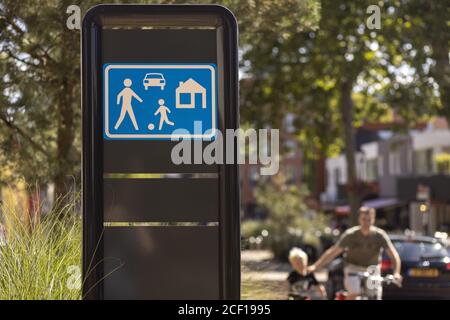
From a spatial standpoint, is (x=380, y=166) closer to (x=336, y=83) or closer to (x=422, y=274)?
(x=336, y=83)

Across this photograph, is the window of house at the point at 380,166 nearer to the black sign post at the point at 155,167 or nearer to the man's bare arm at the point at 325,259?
the man's bare arm at the point at 325,259

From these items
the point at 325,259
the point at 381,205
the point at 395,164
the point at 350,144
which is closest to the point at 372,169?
the point at 395,164

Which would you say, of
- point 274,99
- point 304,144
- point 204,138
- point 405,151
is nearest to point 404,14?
point 274,99

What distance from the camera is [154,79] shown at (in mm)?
5012

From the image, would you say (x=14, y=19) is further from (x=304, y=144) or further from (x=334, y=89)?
(x=304, y=144)

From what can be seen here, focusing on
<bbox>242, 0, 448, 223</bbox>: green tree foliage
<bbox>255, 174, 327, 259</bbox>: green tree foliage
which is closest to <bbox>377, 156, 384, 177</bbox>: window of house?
<bbox>255, 174, 327, 259</bbox>: green tree foliage

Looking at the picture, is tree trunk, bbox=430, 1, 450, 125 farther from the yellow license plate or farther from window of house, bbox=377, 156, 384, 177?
window of house, bbox=377, 156, 384, 177

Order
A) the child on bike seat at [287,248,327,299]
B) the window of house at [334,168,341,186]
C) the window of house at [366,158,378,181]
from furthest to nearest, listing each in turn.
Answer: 1. the window of house at [334,168,341,186]
2. the window of house at [366,158,378,181]
3. the child on bike seat at [287,248,327,299]

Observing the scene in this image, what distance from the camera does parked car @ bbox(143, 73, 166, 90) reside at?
5004 mm

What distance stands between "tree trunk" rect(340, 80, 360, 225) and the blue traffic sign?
2094 centimetres

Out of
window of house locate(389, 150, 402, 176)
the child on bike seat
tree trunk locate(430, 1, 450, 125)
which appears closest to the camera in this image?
the child on bike seat

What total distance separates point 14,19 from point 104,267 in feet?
16.9

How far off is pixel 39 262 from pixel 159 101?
1.33 metres
